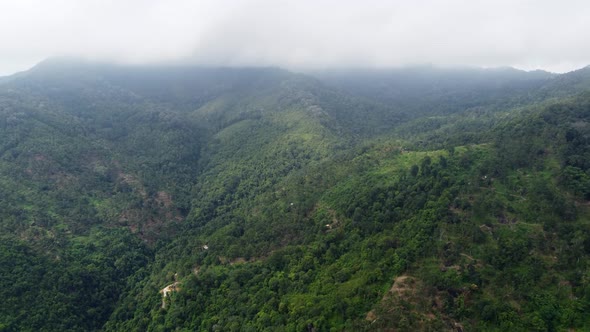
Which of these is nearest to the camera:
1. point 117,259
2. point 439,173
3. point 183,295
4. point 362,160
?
point 183,295

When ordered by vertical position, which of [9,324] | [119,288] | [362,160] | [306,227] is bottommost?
[119,288]

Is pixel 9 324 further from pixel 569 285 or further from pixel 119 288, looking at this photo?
pixel 569 285

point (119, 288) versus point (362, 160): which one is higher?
point (362, 160)

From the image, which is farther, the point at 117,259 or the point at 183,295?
the point at 117,259

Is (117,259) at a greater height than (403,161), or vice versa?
(403,161)

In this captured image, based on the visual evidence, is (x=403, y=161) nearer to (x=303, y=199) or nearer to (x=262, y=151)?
(x=303, y=199)

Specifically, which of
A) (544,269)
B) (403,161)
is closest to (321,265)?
(544,269)

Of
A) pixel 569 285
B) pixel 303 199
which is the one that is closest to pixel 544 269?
pixel 569 285

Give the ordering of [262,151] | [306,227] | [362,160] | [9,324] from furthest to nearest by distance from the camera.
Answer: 1. [262,151]
2. [362,160]
3. [306,227]
4. [9,324]

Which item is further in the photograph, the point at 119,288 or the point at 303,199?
the point at 303,199
